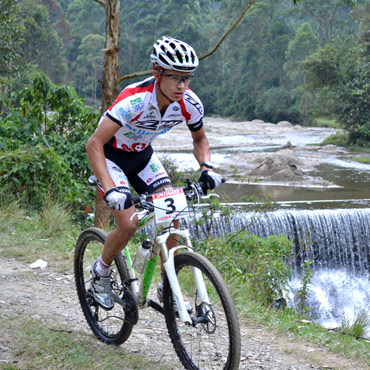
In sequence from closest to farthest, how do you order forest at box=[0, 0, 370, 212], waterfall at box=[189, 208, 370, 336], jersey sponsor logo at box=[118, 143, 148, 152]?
jersey sponsor logo at box=[118, 143, 148, 152] < forest at box=[0, 0, 370, 212] < waterfall at box=[189, 208, 370, 336]

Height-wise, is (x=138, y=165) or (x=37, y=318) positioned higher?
(x=138, y=165)

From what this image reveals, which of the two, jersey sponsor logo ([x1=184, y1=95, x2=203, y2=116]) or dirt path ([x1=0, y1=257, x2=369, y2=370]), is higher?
jersey sponsor logo ([x1=184, y1=95, x2=203, y2=116])

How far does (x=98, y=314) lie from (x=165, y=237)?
4.00 feet

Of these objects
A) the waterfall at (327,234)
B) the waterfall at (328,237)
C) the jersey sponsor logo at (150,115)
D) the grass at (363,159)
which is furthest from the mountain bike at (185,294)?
the grass at (363,159)

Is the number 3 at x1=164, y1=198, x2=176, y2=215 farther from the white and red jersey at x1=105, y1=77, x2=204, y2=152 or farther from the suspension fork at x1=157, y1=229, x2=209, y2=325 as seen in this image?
the white and red jersey at x1=105, y1=77, x2=204, y2=152

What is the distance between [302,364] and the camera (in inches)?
163

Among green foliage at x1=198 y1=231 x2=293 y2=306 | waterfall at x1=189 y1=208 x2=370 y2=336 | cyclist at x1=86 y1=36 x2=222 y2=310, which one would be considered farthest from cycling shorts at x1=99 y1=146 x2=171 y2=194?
waterfall at x1=189 y1=208 x2=370 y2=336

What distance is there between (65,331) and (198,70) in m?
61.4

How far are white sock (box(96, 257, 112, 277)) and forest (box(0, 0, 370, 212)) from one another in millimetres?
4539

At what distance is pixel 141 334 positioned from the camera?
444 cm

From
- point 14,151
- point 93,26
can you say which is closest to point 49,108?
point 14,151

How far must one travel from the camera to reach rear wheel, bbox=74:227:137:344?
12.7 ft

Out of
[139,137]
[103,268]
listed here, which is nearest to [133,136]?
[139,137]

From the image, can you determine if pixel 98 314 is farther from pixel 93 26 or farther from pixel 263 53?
pixel 93 26
